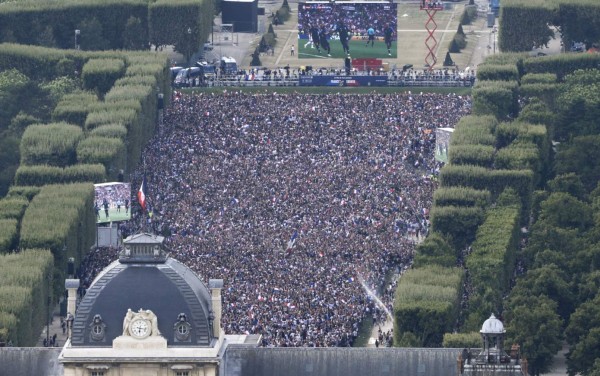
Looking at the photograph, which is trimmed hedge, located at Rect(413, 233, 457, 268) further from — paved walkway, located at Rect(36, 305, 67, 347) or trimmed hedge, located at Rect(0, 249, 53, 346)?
trimmed hedge, located at Rect(0, 249, 53, 346)

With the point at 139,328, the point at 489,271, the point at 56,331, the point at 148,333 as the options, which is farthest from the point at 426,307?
the point at 139,328

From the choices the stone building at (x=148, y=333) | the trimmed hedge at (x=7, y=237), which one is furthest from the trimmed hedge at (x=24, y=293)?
the stone building at (x=148, y=333)

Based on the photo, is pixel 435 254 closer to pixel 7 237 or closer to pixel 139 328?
pixel 7 237

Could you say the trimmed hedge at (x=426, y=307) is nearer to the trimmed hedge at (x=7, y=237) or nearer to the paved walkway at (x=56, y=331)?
the paved walkway at (x=56, y=331)

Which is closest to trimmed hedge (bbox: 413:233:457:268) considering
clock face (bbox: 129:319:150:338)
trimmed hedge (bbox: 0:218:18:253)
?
trimmed hedge (bbox: 0:218:18:253)

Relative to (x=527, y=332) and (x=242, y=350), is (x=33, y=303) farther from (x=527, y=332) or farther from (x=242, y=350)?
(x=242, y=350)
